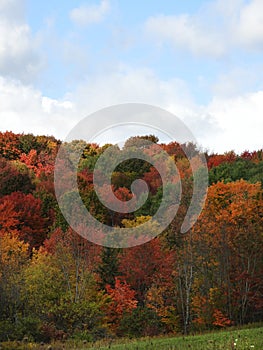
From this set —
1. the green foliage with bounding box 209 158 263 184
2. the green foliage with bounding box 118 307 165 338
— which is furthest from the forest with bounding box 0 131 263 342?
the green foliage with bounding box 209 158 263 184

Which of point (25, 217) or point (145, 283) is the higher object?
point (25, 217)

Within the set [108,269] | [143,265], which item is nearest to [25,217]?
[108,269]

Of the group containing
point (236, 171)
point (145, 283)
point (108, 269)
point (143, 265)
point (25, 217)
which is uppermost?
point (236, 171)

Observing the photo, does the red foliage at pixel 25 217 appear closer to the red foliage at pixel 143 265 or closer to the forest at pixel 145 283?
the forest at pixel 145 283

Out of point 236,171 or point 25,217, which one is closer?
point 25,217

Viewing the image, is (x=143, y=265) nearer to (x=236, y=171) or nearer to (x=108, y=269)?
(x=108, y=269)

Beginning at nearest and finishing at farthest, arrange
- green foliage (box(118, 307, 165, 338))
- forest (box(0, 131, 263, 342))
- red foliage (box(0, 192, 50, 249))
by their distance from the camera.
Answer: forest (box(0, 131, 263, 342))
green foliage (box(118, 307, 165, 338))
red foliage (box(0, 192, 50, 249))

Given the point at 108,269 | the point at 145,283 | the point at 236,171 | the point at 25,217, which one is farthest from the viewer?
the point at 236,171

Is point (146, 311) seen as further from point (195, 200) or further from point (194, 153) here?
point (194, 153)

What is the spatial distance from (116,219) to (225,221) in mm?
26839

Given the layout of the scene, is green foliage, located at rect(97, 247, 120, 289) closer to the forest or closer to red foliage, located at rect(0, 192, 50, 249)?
the forest

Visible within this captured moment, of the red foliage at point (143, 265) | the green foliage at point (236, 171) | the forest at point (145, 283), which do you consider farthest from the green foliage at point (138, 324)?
the green foliage at point (236, 171)

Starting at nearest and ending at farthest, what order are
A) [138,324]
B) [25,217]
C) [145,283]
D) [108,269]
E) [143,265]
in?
[138,324] → [108,269] → [143,265] → [145,283] → [25,217]

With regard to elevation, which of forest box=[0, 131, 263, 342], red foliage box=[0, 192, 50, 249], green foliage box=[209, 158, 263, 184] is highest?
green foliage box=[209, 158, 263, 184]
